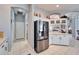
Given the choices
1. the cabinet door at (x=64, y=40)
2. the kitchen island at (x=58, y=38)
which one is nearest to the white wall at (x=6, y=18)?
the kitchen island at (x=58, y=38)

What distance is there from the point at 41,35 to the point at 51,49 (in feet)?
0.89

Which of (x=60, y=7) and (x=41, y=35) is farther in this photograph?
(x=41, y=35)

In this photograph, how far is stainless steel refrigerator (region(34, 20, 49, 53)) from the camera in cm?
157

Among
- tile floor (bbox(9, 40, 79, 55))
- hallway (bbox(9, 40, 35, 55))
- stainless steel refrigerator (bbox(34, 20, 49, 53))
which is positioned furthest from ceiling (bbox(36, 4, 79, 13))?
hallway (bbox(9, 40, 35, 55))

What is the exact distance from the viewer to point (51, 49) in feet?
5.06

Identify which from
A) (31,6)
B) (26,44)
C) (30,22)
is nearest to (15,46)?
(26,44)

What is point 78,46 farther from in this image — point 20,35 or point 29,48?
point 20,35

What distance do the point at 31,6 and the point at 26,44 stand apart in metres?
0.58

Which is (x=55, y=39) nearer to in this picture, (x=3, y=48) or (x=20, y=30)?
(x=20, y=30)

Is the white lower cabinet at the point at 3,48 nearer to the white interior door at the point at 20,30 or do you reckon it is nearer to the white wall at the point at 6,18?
the white wall at the point at 6,18

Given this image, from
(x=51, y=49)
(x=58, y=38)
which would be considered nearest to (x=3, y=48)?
(x=51, y=49)

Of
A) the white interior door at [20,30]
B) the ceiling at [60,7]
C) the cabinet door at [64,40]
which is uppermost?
the ceiling at [60,7]

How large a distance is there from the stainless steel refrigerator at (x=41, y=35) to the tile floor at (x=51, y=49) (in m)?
0.08

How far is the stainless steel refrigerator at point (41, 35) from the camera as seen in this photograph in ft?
5.15
